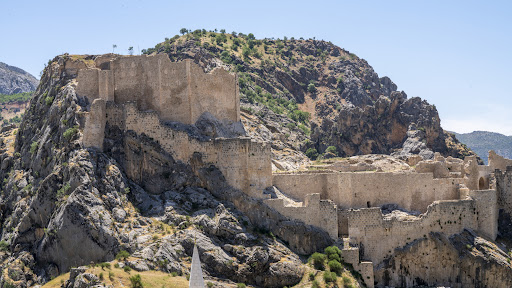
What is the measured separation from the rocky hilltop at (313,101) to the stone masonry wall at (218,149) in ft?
32.0

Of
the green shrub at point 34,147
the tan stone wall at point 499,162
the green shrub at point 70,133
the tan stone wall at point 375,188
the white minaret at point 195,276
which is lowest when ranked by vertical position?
the white minaret at point 195,276

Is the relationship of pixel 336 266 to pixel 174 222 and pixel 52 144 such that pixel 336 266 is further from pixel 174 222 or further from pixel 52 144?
pixel 52 144

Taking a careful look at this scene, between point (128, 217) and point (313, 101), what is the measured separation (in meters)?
80.5

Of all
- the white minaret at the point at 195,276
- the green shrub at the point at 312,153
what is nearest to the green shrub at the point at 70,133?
the white minaret at the point at 195,276

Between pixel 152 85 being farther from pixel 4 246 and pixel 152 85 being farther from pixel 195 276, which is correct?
pixel 195 276

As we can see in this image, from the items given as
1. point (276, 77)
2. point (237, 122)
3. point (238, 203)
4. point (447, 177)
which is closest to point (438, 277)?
point (447, 177)

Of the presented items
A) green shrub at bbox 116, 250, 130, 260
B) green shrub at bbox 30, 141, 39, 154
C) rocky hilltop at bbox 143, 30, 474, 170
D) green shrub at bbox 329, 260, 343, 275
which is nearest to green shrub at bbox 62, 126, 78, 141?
green shrub at bbox 30, 141, 39, 154

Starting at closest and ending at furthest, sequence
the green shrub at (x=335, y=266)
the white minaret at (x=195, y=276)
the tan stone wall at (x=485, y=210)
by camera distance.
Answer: the white minaret at (x=195, y=276) < the green shrub at (x=335, y=266) < the tan stone wall at (x=485, y=210)

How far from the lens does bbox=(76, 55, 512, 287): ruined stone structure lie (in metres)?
72.2

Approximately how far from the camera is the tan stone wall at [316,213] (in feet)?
235

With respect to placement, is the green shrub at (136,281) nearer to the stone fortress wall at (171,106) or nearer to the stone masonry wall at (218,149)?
the stone masonry wall at (218,149)

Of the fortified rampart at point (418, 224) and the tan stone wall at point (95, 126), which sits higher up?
the tan stone wall at point (95, 126)

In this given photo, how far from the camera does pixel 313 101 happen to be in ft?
473

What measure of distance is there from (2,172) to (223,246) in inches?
1148
